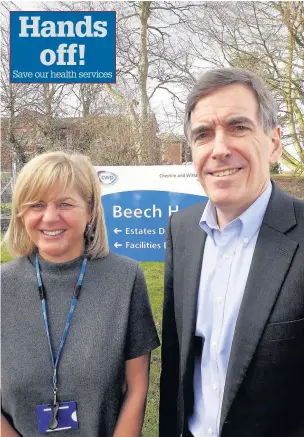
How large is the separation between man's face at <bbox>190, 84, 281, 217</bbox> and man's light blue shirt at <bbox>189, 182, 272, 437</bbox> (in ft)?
0.24

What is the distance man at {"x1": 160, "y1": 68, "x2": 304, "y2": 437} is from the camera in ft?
4.46

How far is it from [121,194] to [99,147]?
122 cm

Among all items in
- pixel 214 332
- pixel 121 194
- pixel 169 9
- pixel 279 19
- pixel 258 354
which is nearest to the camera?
pixel 258 354

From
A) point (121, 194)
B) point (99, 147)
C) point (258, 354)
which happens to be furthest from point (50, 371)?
point (99, 147)

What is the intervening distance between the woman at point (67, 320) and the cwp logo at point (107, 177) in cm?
208

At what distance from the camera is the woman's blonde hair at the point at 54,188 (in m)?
1.60

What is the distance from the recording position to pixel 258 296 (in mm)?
1375

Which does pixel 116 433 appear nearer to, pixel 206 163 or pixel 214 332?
pixel 214 332

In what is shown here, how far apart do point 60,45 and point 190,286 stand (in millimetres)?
2963

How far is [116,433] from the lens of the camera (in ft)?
5.52

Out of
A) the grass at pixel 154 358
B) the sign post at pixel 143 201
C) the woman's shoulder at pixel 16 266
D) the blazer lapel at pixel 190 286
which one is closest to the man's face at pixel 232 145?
the blazer lapel at pixel 190 286

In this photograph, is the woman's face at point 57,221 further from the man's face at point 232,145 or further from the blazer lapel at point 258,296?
the blazer lapel at point 258,296

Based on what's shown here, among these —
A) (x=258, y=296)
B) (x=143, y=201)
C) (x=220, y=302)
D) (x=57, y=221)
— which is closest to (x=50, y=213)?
(x=57, y=221)

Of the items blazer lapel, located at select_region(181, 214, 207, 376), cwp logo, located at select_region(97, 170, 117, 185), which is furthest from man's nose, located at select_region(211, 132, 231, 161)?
cwp logo, located at select_region(97, 170, 117, 185)
